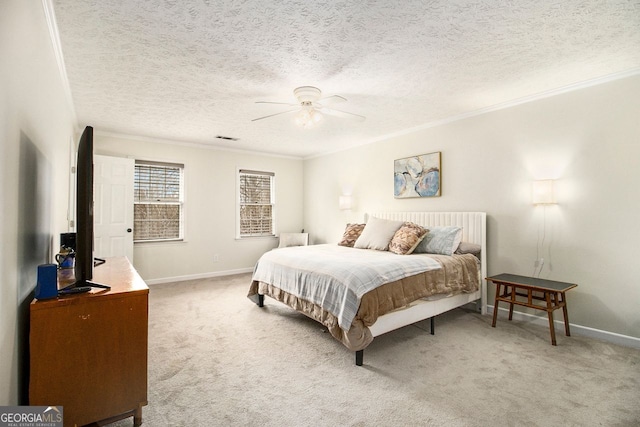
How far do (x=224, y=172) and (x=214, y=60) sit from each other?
11.4 ft

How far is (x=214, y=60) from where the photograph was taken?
2559mm

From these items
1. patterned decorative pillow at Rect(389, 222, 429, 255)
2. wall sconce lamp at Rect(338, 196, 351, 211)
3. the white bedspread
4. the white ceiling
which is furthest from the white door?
patterned decorative pillow at Rect(389, 222, 429, 255)

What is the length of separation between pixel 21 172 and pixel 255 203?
16.0 ft

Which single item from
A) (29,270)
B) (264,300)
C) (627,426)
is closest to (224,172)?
(264,300)

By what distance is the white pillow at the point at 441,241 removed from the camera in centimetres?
358

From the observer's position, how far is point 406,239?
12.0ft

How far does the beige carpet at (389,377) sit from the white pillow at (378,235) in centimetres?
108

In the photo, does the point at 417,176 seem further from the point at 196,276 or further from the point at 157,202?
the point at 157,202

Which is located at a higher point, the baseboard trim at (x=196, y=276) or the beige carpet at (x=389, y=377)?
the baseboard trim at (x=196, y=276)

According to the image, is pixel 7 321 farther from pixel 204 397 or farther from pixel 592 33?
pixel 592 33

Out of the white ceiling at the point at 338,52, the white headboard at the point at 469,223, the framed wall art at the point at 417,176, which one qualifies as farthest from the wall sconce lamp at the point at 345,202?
the white ceiling at the point at 338,52

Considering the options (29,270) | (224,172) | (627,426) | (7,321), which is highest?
(224,172)

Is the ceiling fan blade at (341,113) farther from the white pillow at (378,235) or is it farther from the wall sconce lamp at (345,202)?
the wall sconce lamp at (345,202)

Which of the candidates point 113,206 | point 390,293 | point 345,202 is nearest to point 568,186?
point 390,293
